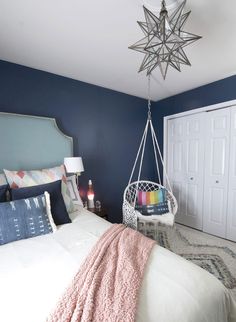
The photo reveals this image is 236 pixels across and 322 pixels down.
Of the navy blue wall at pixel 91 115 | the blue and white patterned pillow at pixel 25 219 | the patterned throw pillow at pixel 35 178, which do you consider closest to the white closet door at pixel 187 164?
the navy blue wall at pixel 91 115

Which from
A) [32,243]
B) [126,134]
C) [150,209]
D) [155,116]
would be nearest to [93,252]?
[32,243]

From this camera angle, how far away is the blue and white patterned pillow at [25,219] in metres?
1.44

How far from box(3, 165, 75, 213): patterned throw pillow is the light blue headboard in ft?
1.05

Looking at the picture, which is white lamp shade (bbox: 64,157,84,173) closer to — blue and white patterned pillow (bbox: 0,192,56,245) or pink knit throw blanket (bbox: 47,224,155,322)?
blue and white patterned pillow (bbox: 0,192,56,245)

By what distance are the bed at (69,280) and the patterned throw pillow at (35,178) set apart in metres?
0.60

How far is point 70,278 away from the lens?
0.96 metres

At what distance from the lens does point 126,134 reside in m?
3.48

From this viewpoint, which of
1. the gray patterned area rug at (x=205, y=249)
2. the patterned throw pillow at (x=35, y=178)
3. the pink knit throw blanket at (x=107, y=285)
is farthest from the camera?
the gray patterned area rug at (x=205, y=249)

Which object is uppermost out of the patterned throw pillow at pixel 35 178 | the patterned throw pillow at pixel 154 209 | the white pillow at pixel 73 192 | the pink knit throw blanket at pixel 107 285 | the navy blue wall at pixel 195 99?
the navy blue wall at pixel 195 99

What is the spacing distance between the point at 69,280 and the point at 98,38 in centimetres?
201

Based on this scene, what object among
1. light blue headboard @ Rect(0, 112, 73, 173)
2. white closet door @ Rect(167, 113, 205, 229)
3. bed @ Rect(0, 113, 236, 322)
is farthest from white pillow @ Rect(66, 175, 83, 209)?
white closet door @ Rect(167, 113, 205, 229)

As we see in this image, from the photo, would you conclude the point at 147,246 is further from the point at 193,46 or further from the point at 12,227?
the point at 193,46

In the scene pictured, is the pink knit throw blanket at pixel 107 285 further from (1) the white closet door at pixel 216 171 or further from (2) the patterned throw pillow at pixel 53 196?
(1) the white closet door at pixel 216 171

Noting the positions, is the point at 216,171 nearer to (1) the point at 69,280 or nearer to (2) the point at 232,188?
(2) the point at 232,188
